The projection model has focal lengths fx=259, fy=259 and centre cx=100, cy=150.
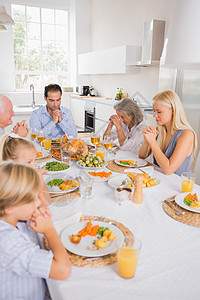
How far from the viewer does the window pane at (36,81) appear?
263 inches

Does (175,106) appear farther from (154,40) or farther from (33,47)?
(33,47)

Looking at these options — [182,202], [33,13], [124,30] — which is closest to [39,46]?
[33,13]

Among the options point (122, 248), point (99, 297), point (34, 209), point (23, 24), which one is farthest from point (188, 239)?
point (23, 24)

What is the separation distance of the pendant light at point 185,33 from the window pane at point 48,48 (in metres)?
6.25

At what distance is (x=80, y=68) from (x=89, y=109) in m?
1.45

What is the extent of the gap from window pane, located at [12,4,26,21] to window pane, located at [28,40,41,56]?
0.56 meters

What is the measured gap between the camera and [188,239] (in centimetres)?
97

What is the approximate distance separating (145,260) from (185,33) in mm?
853

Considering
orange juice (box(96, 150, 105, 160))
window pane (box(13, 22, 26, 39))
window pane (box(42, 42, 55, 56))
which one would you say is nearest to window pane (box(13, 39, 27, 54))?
window pane (box(13, 22, 26, 39))

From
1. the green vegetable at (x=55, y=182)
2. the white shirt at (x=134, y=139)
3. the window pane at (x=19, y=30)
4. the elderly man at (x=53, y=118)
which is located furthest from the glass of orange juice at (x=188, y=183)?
the window pane at (x=19, y=30)

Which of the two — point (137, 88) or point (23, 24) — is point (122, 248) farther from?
point (23, 24)

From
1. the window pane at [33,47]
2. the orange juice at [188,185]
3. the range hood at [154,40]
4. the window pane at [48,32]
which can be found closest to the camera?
the orange juice at [188,185]

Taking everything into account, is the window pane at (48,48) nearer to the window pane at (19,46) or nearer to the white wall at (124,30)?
the window pane at (19,46)

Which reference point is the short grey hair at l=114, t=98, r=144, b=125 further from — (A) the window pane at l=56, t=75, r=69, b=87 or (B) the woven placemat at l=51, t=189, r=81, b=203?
(A) the window pane at l=56, t=75, r=69, b=87
